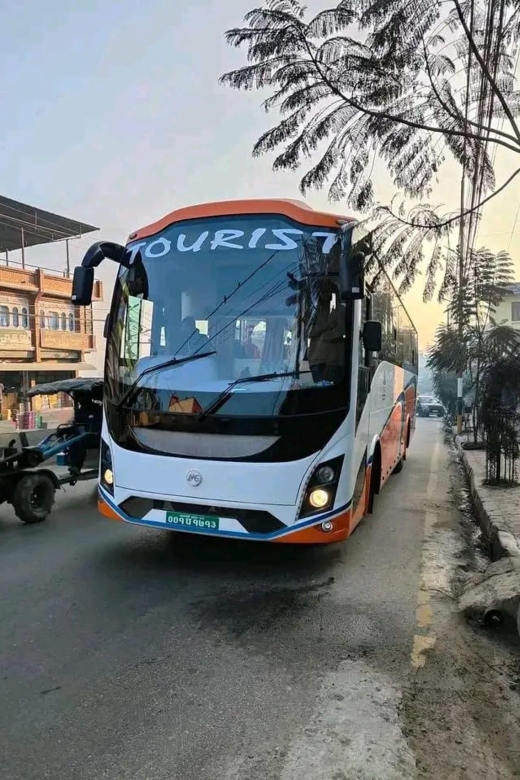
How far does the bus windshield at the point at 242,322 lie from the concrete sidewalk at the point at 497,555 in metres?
1.95

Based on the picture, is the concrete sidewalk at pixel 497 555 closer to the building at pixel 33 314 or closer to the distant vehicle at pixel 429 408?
the building at pixel 33 314

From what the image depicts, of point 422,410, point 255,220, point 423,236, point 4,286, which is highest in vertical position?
point 4,286

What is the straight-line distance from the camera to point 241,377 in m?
4.73

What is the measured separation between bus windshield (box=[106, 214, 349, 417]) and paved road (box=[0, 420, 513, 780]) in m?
1.58

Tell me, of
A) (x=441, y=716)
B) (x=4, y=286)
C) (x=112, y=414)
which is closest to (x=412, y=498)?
(x=112, y=414)

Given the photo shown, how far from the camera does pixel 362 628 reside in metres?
4.10

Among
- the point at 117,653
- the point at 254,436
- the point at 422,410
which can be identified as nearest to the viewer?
the point at 117,653

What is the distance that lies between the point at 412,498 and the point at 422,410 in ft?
104

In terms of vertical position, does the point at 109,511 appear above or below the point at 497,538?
above

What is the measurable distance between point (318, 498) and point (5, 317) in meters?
29.8

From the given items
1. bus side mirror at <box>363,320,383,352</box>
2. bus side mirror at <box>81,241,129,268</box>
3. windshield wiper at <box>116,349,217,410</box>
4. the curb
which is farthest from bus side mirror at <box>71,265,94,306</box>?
the curb

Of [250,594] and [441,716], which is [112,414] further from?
[441,716]

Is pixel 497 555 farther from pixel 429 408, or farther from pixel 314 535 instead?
pixel 429 408

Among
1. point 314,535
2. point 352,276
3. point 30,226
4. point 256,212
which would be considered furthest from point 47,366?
point 314,535
